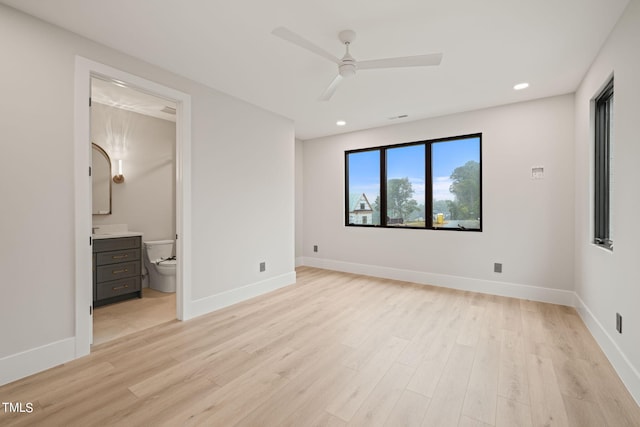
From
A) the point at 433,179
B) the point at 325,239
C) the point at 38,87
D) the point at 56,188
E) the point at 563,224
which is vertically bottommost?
the point at 325,239

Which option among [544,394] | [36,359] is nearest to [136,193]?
[36,359]

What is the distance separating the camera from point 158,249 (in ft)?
14.4

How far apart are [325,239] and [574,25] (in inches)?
173

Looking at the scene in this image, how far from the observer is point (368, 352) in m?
2.42

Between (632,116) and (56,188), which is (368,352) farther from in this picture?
(56,188)

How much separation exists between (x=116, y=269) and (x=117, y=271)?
0.03 metres

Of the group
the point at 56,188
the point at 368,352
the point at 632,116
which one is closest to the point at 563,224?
the point at 632,116

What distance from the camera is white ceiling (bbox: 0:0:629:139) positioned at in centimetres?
201

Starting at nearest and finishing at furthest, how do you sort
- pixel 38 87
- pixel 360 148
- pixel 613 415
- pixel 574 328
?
pixel 613 415 < pixel 38 87 < pixel 574 328 < pixel 360 148

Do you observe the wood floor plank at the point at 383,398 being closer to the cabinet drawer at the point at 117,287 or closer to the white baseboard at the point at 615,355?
the white baseboard at the point at 615,355

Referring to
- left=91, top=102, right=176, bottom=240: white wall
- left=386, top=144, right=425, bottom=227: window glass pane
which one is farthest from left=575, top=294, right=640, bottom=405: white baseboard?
left=91, top=102, right=176, bottom=240: white wall

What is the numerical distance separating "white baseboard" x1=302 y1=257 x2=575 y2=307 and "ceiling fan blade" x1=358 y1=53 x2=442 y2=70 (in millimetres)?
3157

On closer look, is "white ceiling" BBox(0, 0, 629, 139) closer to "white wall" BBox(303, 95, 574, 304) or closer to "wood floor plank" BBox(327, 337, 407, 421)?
"white wall" BBox(303, 95, 574, 304)

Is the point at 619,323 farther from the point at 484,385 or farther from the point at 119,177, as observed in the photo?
the point at 119,177
